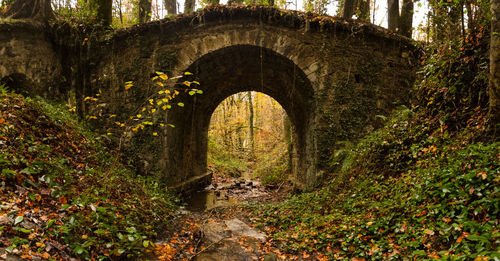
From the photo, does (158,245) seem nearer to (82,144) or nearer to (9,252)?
(9,252)

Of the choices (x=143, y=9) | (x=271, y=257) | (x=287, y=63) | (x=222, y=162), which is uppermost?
(x=143, y=9)

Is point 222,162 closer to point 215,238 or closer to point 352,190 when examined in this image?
point 215,238

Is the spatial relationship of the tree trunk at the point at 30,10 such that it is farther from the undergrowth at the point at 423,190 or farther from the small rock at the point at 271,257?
the small rock at the point at 271,257

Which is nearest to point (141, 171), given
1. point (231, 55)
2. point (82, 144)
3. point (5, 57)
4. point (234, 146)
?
point (82, 144)

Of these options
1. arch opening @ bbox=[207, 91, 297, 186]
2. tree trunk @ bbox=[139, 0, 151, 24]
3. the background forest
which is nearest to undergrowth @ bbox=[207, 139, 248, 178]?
arch opening @ bbox=[207, 91, 297, 186]

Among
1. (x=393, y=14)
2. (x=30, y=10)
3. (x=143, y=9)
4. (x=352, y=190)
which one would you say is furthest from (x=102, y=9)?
(x=393, y=14)

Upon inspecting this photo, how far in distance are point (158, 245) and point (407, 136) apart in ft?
15.0

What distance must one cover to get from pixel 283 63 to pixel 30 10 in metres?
7.03

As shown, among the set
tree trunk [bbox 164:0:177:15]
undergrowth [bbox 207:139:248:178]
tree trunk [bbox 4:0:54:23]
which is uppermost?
tree trunk [bbox 164:0:177:15]

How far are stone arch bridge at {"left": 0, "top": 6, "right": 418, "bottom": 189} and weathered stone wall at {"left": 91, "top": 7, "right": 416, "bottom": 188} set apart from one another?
25mm

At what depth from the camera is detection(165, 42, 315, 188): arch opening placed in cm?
674

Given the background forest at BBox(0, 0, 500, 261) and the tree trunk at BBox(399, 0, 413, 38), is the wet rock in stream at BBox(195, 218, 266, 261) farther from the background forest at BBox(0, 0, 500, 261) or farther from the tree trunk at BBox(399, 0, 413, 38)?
the tree trunk at BBox(399, 0, 413, 38)

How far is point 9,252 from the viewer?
2213 millimetres

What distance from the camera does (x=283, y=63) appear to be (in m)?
6.79
